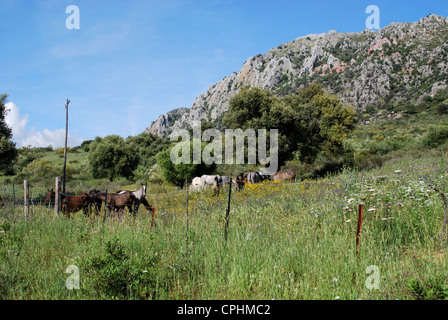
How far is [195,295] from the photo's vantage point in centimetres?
352

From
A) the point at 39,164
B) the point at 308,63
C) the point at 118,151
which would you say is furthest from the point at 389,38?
the point at 39,164

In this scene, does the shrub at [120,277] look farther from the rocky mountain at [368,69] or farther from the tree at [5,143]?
the rocky mountain at [368,69]

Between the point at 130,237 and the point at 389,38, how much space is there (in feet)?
382

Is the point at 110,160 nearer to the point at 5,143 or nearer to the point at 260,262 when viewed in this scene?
the point at 5,143

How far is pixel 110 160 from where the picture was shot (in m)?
36.8

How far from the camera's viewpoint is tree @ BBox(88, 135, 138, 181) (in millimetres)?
36250

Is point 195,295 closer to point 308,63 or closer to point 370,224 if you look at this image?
point 370,224

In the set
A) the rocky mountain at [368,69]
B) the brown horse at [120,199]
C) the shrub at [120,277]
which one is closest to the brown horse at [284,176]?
the brown horse at [120,199]

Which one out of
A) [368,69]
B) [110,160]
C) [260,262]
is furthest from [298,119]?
[368,69]

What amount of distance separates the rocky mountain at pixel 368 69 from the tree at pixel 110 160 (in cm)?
5994

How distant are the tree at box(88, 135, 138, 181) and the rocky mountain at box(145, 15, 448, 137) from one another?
59936mm

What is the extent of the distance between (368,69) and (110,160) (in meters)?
79.3

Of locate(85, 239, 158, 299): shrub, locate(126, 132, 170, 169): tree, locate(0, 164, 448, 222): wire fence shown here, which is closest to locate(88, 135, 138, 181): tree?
locate(126, 132, 170, 169): tree

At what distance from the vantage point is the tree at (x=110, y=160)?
119 ft
